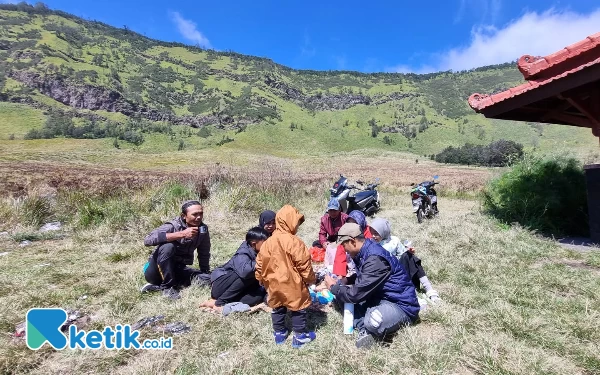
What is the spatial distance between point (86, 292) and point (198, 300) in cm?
142

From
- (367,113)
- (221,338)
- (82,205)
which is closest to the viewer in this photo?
(221,338)

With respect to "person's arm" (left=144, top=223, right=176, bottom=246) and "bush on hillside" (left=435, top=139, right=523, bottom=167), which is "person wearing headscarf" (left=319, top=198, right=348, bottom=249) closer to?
"person's arm" (left=144, top=223, right=176, bottom=246)

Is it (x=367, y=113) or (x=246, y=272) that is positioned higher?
(x=367, y=113)

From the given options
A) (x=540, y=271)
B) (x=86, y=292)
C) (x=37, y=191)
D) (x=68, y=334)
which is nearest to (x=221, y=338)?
(x=68, y=334)

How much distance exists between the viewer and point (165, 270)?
4184mm

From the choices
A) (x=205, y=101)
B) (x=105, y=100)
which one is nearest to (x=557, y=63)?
(x=105, y=100)

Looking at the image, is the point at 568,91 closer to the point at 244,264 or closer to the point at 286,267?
the point at 286,267

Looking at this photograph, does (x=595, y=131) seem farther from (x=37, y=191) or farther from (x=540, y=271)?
(x=37, y=191)

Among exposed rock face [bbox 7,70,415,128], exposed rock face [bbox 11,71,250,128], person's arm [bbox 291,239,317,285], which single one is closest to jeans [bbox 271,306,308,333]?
person's arm [bbox 291,239,317,285]

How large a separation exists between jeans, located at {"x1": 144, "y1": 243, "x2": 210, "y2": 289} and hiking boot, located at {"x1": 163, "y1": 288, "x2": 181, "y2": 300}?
0.08m

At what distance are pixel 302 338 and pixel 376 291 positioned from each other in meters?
0.76

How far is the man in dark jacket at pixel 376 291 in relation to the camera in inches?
117

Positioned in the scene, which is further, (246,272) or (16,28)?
(16,28)

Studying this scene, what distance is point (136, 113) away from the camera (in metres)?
70.2
